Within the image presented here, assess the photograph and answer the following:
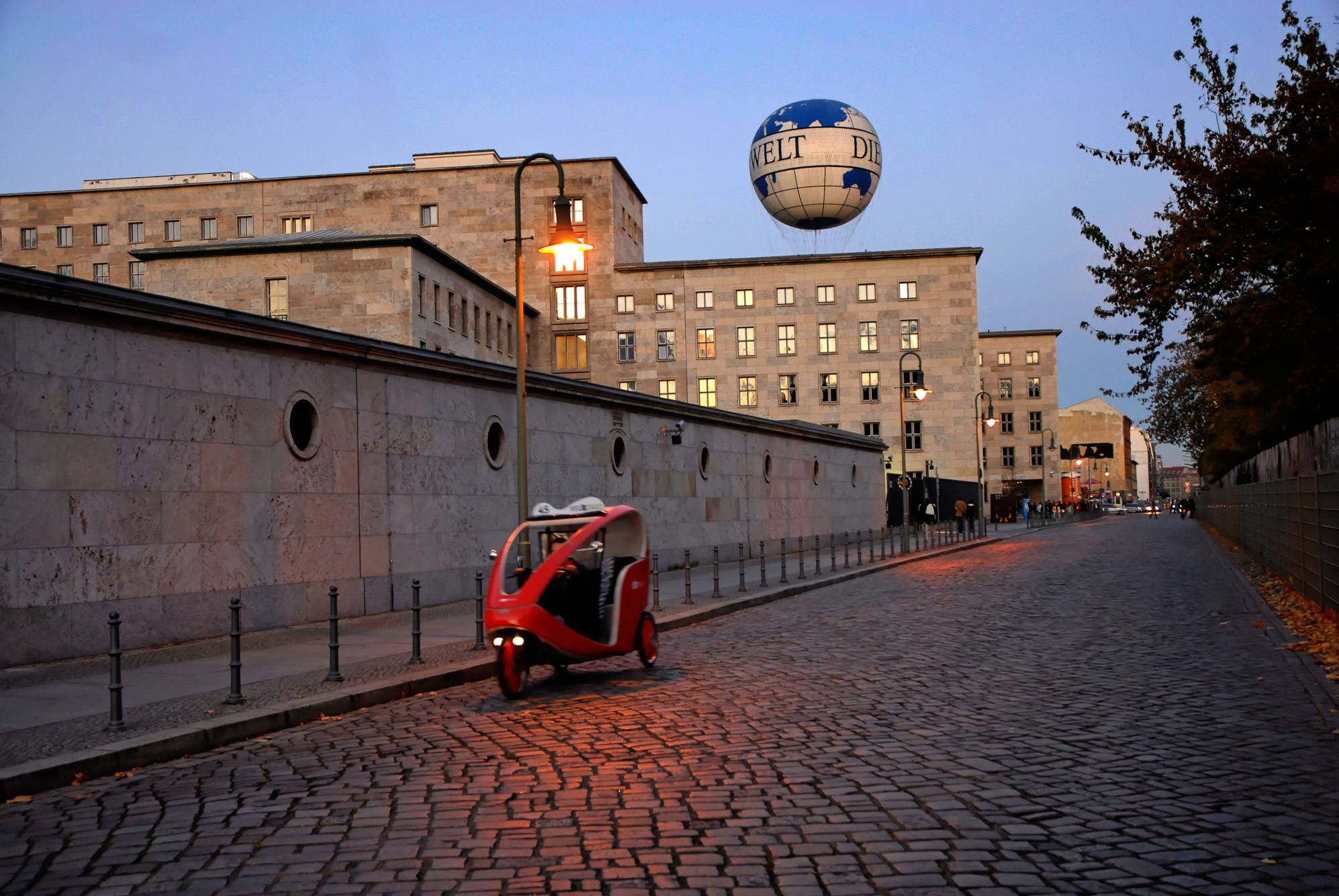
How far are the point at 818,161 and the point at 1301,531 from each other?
147 feet

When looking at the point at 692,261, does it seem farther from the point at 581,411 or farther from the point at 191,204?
the point at 581,411

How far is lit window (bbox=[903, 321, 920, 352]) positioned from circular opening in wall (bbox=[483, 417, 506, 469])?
61.6m

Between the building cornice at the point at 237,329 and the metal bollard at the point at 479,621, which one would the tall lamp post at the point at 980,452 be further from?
the metal bollard at the point at 479,621

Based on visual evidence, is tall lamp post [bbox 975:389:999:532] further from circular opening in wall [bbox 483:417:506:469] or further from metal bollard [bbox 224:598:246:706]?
metal bollard [bbox 224:598:246:706]

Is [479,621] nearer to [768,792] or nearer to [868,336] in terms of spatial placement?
[768,792]

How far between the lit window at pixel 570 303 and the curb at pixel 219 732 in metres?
67.3

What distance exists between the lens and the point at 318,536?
16.6 metres

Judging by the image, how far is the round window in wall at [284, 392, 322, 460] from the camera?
640 inches

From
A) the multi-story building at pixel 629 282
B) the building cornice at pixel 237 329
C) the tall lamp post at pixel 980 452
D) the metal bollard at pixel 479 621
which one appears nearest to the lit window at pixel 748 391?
the multi-story building at pixel 629 282

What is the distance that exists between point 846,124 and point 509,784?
5608 cm

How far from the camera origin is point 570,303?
3115 inches

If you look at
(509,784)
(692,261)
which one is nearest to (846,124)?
(692,261)

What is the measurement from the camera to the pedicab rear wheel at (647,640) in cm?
1200

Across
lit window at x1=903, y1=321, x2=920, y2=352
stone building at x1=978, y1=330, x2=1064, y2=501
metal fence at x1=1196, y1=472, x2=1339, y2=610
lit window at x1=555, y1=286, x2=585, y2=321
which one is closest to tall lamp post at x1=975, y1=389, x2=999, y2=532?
stone building at x1=978, y1=330, x2=1064, y2=501
